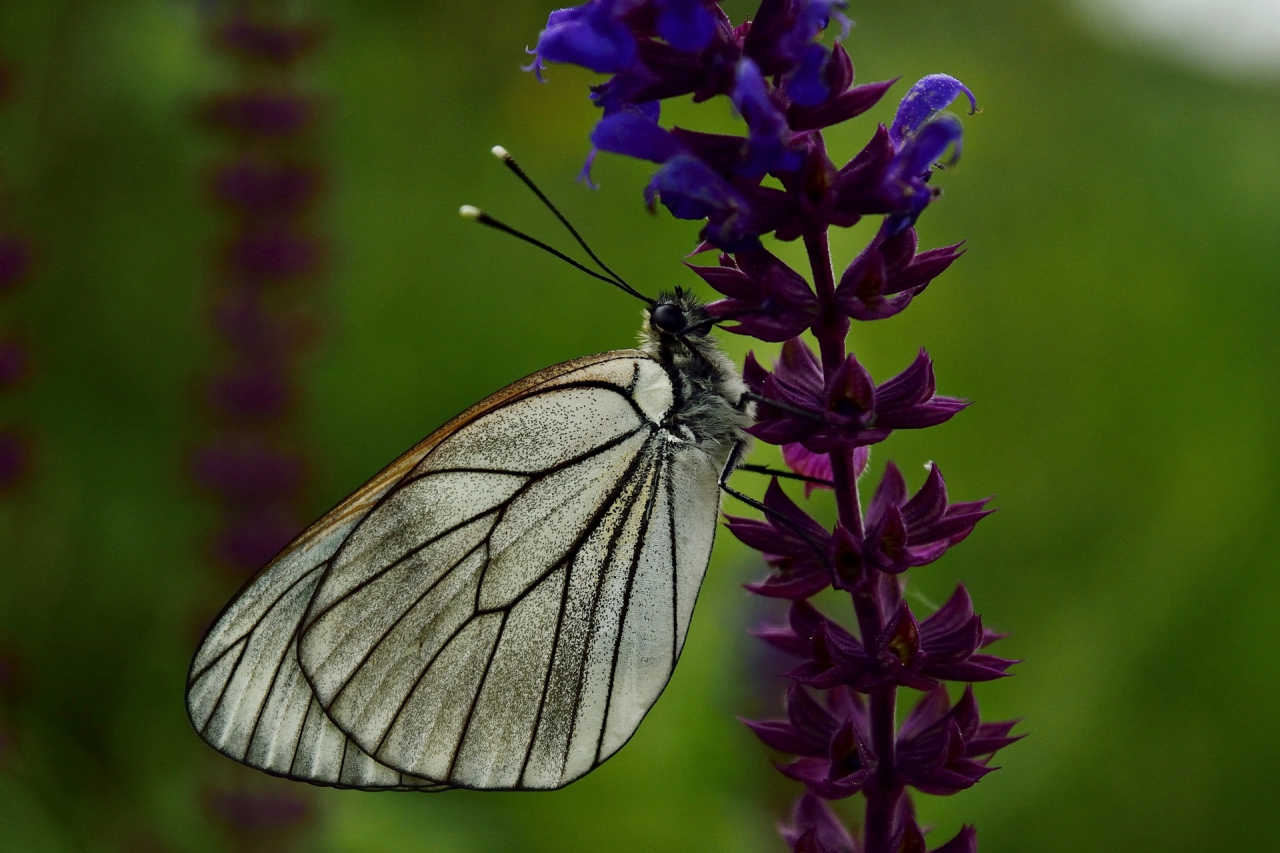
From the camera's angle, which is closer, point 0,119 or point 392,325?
point 0,119

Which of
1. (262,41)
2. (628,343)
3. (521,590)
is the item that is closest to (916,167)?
(521,590)

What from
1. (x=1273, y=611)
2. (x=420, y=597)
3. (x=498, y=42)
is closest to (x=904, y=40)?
(x=498, y=42)

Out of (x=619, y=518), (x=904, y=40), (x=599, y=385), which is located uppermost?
(x=904, y=40)

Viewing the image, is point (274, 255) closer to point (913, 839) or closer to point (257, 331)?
point (257, 331)

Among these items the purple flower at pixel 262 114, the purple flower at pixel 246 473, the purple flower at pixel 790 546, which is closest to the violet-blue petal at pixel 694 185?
the purple flower at pixel 790 546

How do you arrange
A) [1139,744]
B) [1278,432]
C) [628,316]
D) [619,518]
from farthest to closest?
[628,316] < [1278,432] < [1139,744] < [619,518]

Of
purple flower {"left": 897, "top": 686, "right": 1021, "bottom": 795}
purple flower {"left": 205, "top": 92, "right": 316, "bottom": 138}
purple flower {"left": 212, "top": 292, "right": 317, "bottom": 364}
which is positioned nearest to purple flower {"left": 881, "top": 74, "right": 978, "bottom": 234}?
purple flower {"left": 897, "top": 686, "right": 1021, "bottom": 795}

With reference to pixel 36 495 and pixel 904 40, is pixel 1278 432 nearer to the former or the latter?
pixel 904 40
